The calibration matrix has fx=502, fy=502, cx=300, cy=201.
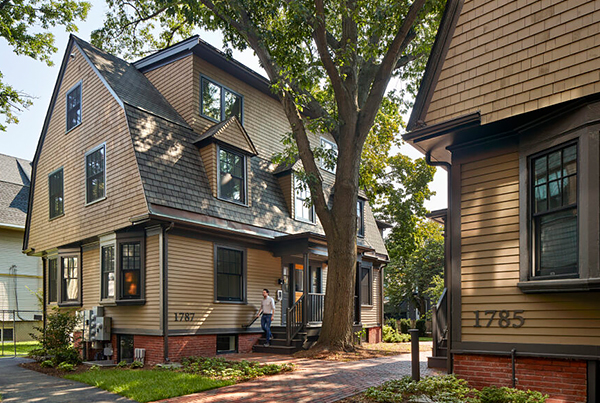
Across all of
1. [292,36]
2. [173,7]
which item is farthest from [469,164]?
[173,7]

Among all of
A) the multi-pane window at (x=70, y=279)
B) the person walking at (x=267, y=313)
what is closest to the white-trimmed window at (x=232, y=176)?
the person walking at (x=267, y=313)

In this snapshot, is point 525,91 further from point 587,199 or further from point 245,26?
point 245,26

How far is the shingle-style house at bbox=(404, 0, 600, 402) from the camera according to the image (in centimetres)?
656

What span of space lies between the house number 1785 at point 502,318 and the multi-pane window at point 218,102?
38.7ft

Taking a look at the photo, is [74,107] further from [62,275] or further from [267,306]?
[267,306]

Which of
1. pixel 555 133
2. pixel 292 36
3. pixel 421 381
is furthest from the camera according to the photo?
pixel 292 36

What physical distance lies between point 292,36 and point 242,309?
8146 mm

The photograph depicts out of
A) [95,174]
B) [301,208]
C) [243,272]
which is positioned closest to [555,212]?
[243,272]

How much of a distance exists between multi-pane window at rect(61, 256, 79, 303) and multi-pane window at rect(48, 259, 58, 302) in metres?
1.04

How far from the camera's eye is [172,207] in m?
13.6

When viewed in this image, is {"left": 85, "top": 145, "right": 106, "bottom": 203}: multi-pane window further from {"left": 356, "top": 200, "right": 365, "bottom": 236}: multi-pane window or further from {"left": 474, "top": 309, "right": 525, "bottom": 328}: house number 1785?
{"left": 474, "top": 309, "right": 525, "bottom": 328}: house number 1785

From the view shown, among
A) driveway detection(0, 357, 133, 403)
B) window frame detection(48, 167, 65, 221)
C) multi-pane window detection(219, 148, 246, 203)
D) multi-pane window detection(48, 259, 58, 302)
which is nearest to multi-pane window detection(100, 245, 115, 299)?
driveway detection(0, 357, 133, 403)

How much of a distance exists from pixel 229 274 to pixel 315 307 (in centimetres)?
304

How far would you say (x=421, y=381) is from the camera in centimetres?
786
